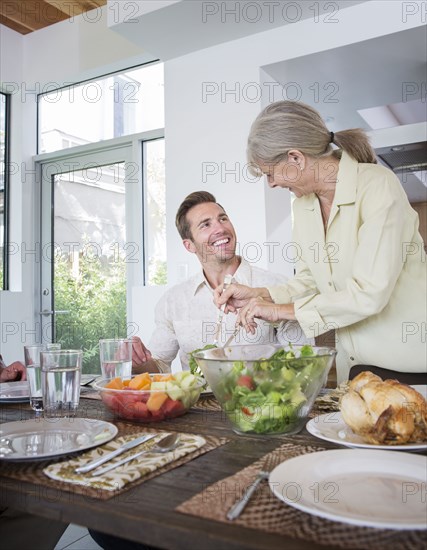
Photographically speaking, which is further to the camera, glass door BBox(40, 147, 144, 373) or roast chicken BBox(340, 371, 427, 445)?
glass door BBox(40, 147, 144, 373)

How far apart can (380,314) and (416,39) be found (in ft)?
5.28

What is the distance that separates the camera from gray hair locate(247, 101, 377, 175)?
162cm

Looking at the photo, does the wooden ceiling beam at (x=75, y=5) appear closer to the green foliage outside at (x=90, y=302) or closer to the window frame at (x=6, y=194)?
the window frame at (x=6, y=194)

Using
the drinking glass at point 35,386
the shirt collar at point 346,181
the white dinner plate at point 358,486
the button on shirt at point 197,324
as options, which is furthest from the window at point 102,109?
the white dinner plate at point 358,486

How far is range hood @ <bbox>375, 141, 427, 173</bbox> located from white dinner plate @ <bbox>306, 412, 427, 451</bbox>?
2.66m

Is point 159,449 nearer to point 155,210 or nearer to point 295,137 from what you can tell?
point 295,137

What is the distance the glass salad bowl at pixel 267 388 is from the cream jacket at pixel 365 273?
1.79ft

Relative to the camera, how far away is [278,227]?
9.68 ft

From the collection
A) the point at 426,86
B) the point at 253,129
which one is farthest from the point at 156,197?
the point at 253,129

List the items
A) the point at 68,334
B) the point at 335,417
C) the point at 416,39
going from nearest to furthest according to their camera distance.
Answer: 1. the point at 335,417
2. the point at 416,39
3. the point at 68,334

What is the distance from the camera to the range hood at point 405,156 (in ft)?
10.8

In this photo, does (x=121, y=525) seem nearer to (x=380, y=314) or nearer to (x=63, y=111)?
(x=380, y=314)

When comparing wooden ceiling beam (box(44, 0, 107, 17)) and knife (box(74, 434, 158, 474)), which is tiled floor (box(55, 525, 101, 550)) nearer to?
knife (box(74, 434, 158, 474))

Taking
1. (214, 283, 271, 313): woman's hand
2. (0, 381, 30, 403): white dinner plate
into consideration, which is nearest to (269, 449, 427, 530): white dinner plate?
(0, 381, 30, 403): white dinner plate
